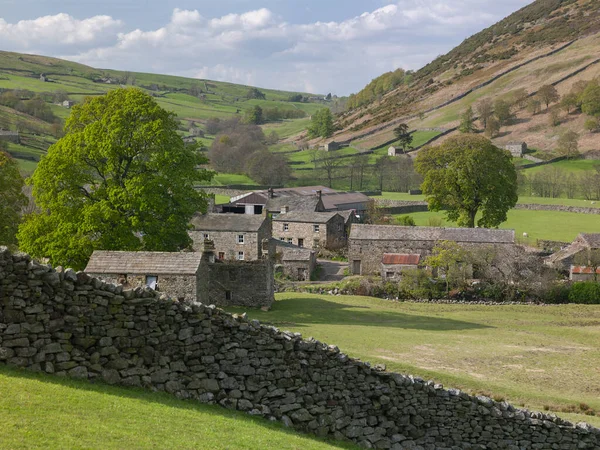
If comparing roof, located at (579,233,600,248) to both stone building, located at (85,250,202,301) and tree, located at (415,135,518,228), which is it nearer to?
tree, located at (415,135,518,228)

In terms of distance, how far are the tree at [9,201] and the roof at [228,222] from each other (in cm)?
2581

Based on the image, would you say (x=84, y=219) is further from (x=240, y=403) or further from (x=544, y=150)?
(x=544, y=150)

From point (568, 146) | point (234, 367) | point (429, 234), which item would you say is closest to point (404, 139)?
point (568, 146)

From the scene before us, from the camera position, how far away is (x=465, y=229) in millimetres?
74688

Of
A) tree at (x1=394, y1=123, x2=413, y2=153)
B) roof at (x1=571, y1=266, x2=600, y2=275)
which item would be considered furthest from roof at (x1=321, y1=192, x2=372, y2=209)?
tree at (x1=394, y1=123, x2=413, y2=153)

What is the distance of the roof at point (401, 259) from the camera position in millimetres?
69625

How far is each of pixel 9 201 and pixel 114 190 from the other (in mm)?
12294

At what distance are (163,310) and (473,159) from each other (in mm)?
69926

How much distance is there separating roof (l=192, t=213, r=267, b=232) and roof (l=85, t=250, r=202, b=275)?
33.9m

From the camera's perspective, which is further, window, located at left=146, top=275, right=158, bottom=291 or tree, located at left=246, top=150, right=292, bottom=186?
tree, located at left=246, top=150, right=292, bottom=186

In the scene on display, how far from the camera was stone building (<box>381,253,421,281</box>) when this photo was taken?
6869cm

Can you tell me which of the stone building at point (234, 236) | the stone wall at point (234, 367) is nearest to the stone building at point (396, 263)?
the stone building at point (234, 236)

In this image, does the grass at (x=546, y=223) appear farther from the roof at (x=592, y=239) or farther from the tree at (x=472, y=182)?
the roof at (x=592, y=239)

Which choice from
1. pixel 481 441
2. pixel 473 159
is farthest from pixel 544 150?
pixel 481 441
